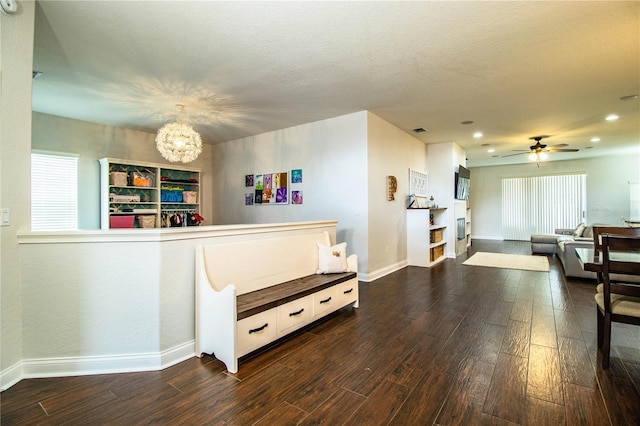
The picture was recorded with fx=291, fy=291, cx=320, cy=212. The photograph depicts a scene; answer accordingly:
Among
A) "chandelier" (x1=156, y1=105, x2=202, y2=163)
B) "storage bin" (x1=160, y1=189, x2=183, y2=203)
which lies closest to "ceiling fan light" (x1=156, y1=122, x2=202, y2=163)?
"chandelier" (x1=156, y1=105, x2=202, y2=163)

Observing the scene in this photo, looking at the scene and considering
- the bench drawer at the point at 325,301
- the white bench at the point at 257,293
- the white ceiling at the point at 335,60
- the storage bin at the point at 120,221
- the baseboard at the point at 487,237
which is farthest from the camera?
the baseboard at the point at 487,237

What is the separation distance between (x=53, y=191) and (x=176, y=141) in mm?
2886

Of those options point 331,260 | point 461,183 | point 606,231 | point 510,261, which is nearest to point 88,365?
point 331,260

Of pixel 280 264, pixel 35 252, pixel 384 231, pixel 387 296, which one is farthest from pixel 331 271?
pixel 35 252

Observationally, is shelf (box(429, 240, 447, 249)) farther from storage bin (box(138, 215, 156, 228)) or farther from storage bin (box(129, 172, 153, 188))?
storage bin (box(129, 172, 153, 188))

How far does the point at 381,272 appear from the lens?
16.9ft

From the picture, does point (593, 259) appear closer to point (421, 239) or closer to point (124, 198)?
point (421, 239)

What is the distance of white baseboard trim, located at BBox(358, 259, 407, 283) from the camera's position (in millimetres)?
4825

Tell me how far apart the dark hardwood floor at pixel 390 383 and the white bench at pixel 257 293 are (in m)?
0.17

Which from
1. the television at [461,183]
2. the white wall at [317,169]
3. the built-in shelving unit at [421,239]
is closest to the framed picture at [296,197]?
the white wall at [317,169]

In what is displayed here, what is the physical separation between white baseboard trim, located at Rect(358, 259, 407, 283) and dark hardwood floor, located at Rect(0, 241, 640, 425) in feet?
5.34

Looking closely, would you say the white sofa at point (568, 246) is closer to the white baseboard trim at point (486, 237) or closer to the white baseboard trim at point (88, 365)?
the white baseboard trim at point (486, 237)

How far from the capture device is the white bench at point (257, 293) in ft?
7.27

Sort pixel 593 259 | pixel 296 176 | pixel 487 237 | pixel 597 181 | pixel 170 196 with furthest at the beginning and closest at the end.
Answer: pixel 487 237, pixel 597 181, pixel 170 196, pixel 296 176, pixel 593 259
